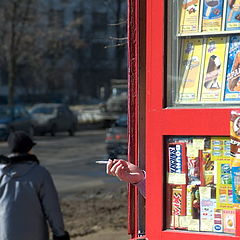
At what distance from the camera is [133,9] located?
336cm

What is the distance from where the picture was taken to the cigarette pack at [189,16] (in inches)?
117

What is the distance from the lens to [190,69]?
2.97 metres

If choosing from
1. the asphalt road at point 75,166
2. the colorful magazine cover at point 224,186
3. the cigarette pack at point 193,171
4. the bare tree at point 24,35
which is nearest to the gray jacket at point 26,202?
the cigarette pack at point 193,171

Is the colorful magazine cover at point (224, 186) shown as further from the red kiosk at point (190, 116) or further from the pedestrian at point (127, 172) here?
the pedestrian at point (127, 172)

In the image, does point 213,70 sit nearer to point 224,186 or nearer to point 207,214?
point 224,186

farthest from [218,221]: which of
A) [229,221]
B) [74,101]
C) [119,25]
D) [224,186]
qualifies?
[74,101]

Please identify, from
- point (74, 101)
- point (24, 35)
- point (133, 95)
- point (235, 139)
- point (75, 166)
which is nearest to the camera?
point (235, 139)

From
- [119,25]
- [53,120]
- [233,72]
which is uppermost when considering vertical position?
[119,25]

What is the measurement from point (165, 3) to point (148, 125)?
2.01ft

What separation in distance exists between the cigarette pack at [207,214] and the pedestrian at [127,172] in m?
0.46

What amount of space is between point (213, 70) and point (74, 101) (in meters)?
61.0

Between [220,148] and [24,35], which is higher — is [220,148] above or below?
above

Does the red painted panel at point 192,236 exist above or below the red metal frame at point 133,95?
below

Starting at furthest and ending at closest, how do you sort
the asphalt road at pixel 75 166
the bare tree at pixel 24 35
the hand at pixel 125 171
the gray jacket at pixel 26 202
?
the bare tree at pixel 24 35
the asphalt road at pixel 75 166
the gray jacket at pixel 26 202
the hand at pixel 125 171
